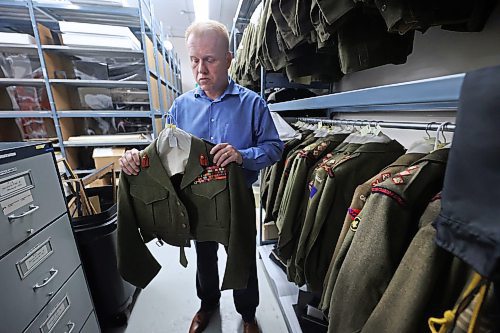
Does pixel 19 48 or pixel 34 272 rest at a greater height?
pixel 19 48

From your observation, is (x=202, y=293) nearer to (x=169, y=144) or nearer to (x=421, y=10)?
(x=169, y=144)

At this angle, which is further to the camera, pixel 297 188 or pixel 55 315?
pixel 297 188

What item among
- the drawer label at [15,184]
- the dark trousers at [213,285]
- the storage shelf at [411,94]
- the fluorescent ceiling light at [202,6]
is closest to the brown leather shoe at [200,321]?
the dark trousers at [213,285]

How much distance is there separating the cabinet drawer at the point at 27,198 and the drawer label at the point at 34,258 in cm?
7

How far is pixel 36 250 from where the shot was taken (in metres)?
0.85

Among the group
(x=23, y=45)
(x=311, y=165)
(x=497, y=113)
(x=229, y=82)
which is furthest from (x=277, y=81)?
(x=23, y=45)

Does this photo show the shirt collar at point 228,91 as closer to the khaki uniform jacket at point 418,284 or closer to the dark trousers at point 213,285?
the dark trousers at point 213,285

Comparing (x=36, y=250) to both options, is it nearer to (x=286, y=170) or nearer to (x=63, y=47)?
(x=286, y=170)

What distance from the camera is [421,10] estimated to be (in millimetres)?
554

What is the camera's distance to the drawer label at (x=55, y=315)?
861 millimetres

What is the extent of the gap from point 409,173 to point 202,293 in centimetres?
133

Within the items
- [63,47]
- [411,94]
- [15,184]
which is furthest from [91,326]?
[63,47]

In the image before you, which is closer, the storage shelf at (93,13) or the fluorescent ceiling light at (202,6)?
the storage shelf at (93,13)

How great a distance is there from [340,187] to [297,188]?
0.82 feet
